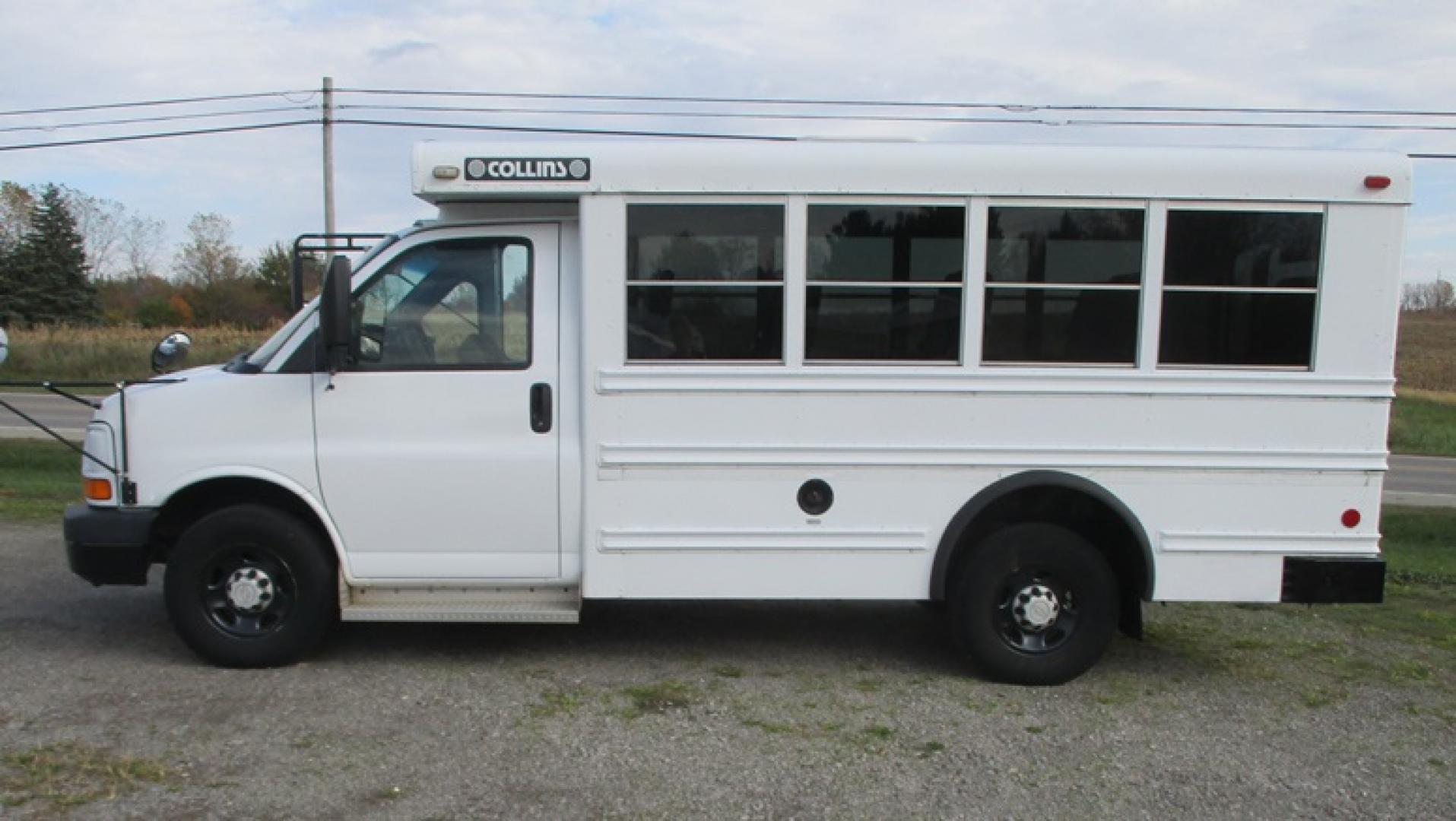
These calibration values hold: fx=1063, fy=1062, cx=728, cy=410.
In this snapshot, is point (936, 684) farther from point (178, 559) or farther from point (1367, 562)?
point (178, 559)

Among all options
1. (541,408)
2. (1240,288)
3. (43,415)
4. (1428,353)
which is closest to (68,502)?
(541,408)

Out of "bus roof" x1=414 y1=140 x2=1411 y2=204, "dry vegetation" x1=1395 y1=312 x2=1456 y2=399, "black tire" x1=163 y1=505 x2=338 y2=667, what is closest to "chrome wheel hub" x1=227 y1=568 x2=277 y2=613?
"black tire" x1=163 y1=505 x2=338 y2=667

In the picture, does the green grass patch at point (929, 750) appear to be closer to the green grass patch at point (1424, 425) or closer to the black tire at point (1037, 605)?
the black tire at point (1037, 605)

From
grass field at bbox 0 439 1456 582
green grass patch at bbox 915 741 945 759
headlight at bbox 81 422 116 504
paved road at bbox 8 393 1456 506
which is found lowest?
paved road at bbox 8 393 1456 506

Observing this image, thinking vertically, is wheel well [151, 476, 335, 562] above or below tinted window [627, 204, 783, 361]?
below

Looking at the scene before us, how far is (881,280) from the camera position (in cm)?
504

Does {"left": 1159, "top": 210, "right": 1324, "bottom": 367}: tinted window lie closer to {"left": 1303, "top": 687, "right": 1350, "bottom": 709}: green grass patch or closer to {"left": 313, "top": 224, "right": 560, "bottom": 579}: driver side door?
{"left": 1303, "top": 687, "right": 1350, "bottom": 709}: green grass patch

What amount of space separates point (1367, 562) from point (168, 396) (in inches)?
227

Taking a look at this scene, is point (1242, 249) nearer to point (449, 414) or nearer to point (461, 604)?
point (449, 414)

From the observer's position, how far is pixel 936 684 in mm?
5223

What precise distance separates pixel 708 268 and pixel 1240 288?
2.52 metres

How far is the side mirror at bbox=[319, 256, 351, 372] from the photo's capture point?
4.79m

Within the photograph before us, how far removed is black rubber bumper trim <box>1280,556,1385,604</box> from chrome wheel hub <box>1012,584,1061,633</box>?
1109 millimetres

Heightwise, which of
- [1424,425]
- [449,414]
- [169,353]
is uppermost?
[169,353]
